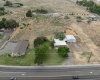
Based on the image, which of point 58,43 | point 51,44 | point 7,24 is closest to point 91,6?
point 7,24

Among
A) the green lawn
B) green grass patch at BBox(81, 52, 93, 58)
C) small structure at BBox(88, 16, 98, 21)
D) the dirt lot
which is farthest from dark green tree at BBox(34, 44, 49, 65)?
small structure at BBox(88, 16, 98, 21)

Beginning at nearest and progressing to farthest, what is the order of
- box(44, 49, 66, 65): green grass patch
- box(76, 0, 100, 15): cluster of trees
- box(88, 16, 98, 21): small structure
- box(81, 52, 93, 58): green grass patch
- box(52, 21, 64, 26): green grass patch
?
box(44, 49, 66, 65): green grass patch
box(81, 52, 93, 58): green grass patch
box(52, 21, 64, 26): green grass patch
box(88, 16, 98, 21): small structure
box(76, 0, 100, 15): cluster of trees

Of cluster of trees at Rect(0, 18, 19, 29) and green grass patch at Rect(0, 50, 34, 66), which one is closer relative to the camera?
green grass patch at Rect(0, 50, 34, 66)

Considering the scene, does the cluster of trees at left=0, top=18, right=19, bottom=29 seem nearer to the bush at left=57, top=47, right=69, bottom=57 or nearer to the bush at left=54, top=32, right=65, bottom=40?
the bush at left=54, top=32, right=65, bottom=40

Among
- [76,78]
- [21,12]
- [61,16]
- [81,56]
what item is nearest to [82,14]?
[61,16]

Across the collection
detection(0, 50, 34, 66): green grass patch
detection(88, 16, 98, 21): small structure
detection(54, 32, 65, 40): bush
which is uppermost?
detection(88, 16, 98, 21): small structure

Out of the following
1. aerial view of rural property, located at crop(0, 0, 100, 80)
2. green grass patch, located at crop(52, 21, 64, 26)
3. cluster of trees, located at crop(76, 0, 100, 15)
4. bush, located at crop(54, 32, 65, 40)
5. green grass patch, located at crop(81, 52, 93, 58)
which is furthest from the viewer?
cluster of trees, located at crop(76, 0, 100, 15)

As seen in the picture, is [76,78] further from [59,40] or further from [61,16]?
[61,16]

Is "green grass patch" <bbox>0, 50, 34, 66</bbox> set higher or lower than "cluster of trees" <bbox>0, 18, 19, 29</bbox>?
lower

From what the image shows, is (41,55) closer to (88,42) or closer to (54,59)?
(54,59)
